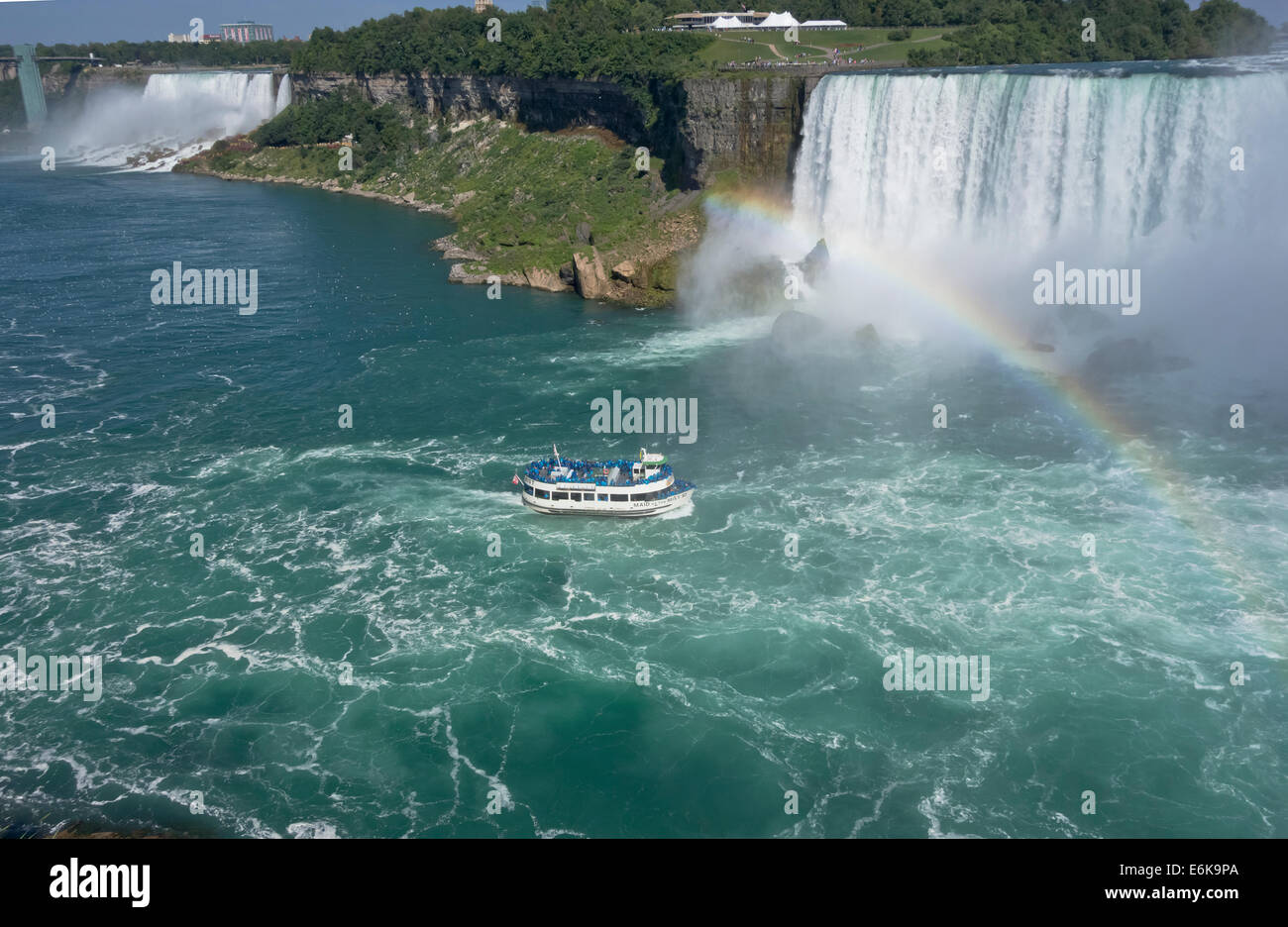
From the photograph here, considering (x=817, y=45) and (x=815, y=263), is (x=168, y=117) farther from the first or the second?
(x=815, y=263)

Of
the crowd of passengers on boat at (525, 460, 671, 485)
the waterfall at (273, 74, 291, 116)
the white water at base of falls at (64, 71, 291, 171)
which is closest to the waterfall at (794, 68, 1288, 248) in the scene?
the crowd of passengers on boat at (525, 460, 671, 485)

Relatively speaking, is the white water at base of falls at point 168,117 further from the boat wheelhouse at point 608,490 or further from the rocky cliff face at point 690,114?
the boat wheelhouse at point 608,490

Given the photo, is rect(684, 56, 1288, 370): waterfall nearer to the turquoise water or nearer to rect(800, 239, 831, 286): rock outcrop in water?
rect(800, 239, 831, 286): rock outcrop in water

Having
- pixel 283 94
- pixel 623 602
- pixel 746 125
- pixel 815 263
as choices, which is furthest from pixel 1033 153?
pixel 283 94

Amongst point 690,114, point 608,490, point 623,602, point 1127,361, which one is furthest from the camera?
point 690,114

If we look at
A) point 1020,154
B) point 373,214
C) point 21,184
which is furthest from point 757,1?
point 21,184
